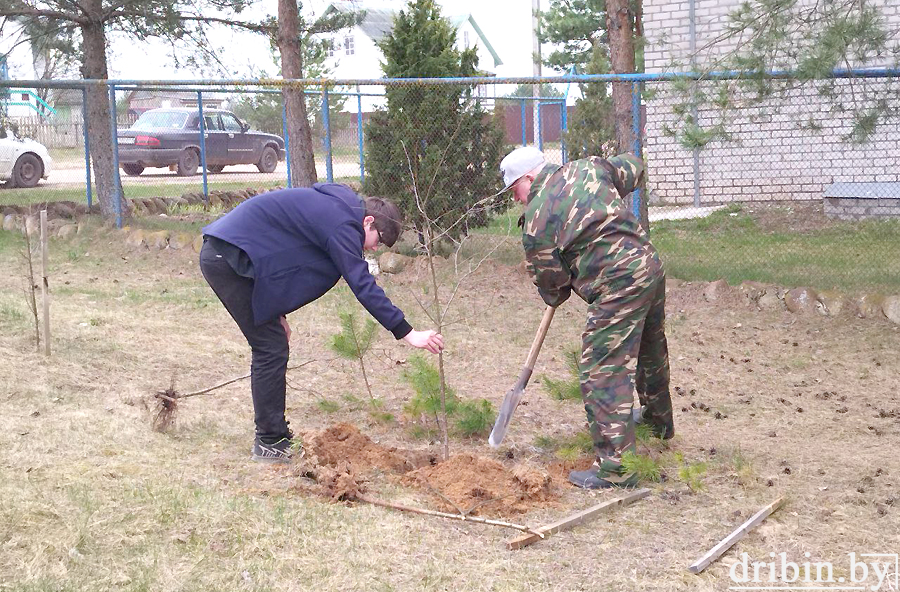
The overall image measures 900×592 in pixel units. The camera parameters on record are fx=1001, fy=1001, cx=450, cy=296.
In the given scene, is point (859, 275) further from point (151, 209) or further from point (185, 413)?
point (151, 209)

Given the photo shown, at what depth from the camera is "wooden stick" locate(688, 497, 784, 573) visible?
11.9 ft

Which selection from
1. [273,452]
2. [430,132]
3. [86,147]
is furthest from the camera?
[86,147]

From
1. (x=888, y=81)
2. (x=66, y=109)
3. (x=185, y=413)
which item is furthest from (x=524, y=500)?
(x=66, y=109)

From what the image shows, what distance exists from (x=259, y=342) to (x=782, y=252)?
7.31m

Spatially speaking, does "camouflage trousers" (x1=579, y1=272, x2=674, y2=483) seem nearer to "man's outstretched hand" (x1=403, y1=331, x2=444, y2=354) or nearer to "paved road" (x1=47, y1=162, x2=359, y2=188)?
"man's outstretched hand" (x1=403, y1=331, x2=444, y2=354)

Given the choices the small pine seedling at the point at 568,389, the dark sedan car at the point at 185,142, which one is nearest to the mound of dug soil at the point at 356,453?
the small pine seedling at the point at 568,389

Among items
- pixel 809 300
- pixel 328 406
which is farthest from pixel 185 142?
pixel 328 406

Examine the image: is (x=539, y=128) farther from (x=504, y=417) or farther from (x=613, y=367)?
(x=613, y=367)

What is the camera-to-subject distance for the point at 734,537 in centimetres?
387

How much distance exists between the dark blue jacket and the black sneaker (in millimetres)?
679

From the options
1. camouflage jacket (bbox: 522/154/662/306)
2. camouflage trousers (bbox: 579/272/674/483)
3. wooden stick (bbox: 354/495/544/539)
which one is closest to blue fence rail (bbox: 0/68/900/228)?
camouflage jacket (bbox: 522/154/662/306)

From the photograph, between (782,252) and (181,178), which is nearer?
(782,252)

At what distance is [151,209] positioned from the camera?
48.6 feet

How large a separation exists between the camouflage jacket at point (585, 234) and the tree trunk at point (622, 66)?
4641 mm
